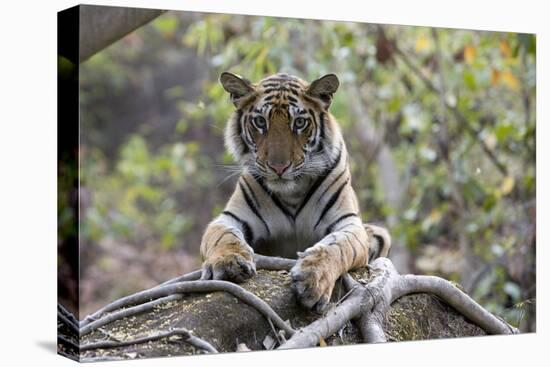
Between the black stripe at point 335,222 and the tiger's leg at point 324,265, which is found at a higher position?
the black stripe at point 335,222

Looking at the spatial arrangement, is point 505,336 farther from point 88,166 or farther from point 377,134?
point 88,166

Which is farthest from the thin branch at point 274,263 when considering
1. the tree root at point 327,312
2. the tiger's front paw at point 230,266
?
the tiger's front paw at point 230,266

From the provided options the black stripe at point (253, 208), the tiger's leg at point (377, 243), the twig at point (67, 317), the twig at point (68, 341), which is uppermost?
the black stripe at point (253, 208)

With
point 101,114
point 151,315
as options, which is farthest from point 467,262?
point 101,114

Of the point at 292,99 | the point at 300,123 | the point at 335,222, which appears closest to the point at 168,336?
the point at 335,222

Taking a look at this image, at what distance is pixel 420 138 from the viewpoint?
32.8ft

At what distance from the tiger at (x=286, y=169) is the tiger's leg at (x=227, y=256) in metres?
0.07

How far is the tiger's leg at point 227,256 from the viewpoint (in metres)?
4.64

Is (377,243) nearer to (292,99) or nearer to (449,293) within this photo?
(449,293)

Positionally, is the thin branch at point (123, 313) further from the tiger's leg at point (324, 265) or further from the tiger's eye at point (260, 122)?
the tiger's eye at point (260, 122)

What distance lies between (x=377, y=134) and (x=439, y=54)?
1.58 meters

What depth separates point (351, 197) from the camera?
5500mm

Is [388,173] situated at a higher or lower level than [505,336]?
higher

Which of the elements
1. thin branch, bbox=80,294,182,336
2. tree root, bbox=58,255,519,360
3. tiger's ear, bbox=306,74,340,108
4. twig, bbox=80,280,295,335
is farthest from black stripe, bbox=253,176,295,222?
thin branch, bbox=80,294,182,336
